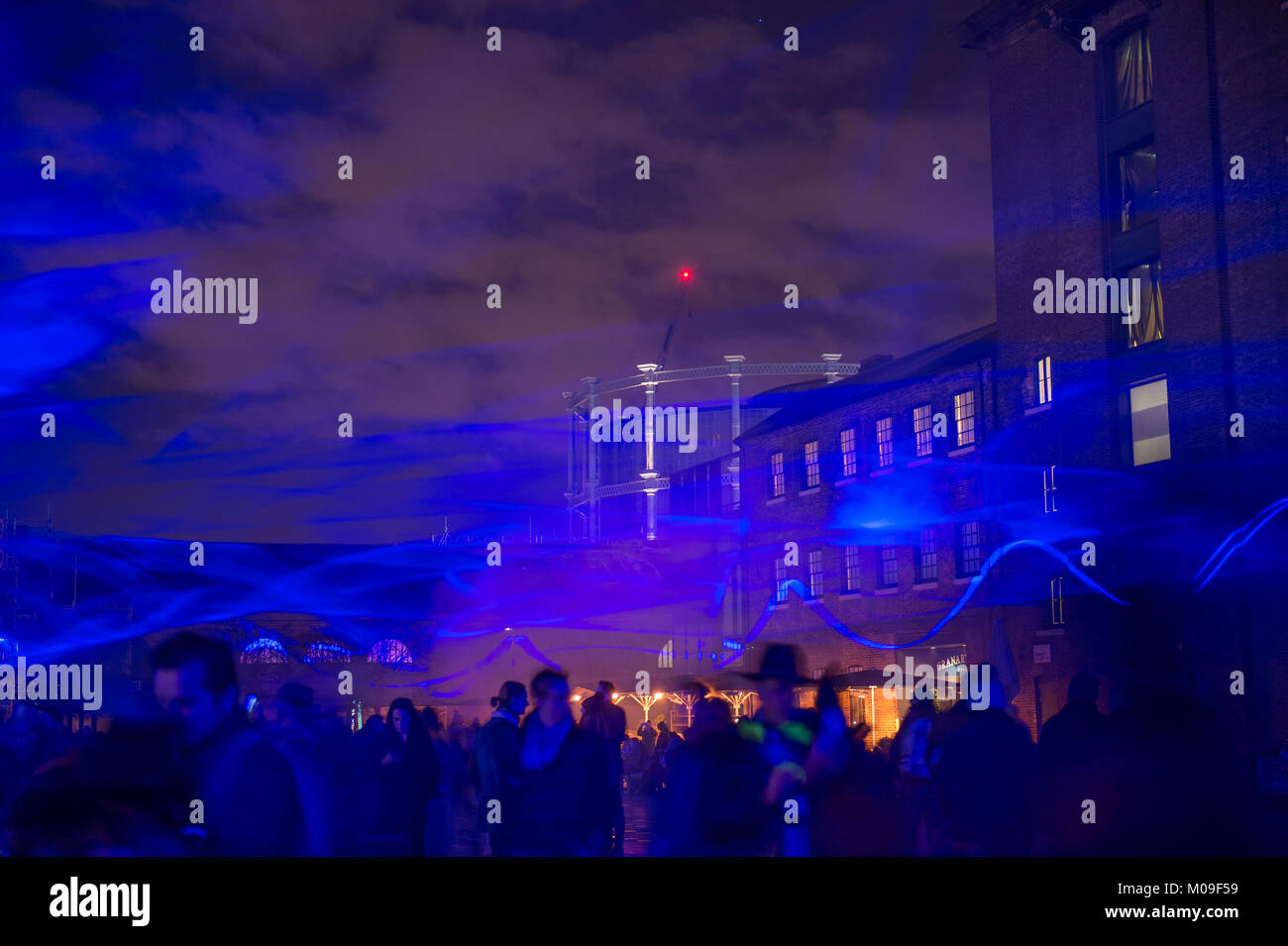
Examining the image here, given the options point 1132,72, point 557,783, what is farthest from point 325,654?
point 557,783

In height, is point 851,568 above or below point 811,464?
below

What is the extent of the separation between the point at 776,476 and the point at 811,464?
2519mm

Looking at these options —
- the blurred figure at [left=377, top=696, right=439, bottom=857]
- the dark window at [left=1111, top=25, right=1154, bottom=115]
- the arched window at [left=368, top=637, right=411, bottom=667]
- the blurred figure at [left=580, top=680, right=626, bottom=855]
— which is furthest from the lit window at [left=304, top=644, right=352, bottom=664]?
the blurred figure at [left=377, top=696, right=439, bottom=857]

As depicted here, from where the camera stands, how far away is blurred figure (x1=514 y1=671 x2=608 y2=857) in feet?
23.2

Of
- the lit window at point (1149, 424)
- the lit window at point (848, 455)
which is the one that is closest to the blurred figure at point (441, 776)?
the lit window at point (1149, 424)

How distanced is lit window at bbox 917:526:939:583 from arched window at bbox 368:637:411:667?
34.3m

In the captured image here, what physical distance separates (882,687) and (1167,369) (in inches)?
453

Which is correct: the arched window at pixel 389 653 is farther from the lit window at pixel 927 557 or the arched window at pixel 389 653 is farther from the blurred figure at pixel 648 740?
the lit window at pixel 927 557

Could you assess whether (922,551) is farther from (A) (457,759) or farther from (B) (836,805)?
(B) (836,805)

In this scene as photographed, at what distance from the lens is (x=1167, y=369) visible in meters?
23.4

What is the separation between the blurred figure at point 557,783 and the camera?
7.07 metres

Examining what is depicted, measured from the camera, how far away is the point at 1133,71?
24797 millimetres

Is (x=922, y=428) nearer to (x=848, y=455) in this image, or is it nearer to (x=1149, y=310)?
(x=848, y=455)
